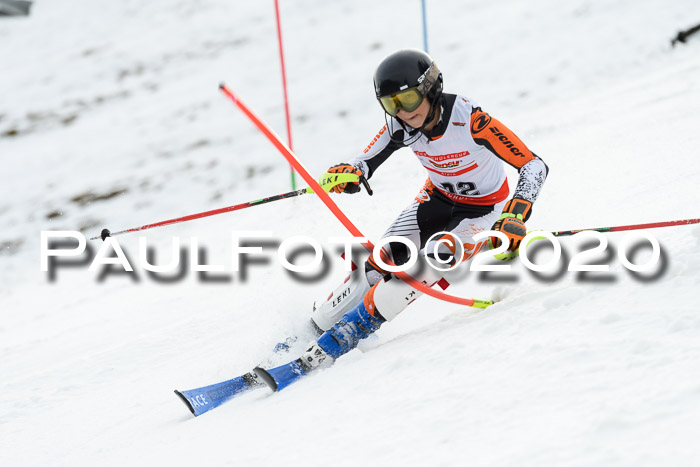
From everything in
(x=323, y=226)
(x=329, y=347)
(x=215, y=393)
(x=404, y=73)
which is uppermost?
(x=404, y=73)

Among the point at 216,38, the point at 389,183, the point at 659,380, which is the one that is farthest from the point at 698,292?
the point at 216,38

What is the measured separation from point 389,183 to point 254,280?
223 cm

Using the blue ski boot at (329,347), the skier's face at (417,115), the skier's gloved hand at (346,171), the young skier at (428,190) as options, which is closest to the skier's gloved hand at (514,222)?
the young skier at (428,190)

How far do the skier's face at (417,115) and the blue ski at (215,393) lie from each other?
1.59 m

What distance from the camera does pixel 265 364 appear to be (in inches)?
149

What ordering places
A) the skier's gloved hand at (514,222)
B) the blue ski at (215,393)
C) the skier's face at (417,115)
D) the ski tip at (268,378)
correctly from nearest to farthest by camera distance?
the skier's gloved hand at (514,222) < the ski tip at (268,378) < the blue ski at (215,393) < the skier's face at (417,115)

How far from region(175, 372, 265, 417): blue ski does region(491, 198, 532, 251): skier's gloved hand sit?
1.49 metres

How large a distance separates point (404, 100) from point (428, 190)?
82 cm

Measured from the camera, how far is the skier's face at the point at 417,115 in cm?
346

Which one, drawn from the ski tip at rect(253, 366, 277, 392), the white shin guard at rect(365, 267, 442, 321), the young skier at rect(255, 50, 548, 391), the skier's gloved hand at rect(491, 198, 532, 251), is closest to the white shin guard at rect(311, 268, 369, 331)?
the young skier at rect(255, 50, 548, 391)

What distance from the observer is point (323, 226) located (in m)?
6.30

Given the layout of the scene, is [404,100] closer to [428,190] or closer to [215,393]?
[428,190]
